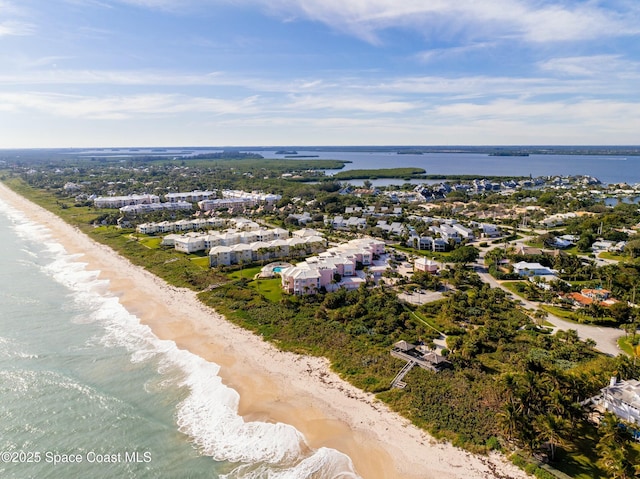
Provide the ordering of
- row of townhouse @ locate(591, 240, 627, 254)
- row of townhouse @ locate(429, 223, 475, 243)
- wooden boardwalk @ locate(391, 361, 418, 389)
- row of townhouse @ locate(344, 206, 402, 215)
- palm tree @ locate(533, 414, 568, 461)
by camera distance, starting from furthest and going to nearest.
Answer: row of townhouse @ locate(344, 206, 402, 215)
row of townhouse @ locate(429, 223, 475, 243)
row of townhouse @ locate(591, 240, 627, 254)
wooden boardwalk @ locate(391, 361, 418, 389)
palm tree @ locate(533, 414, 568, 461)

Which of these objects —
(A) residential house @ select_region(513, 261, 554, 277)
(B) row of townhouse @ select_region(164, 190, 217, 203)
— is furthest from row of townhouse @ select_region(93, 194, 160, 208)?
(A) residential house @ select_region(513, 261, 554, 277)

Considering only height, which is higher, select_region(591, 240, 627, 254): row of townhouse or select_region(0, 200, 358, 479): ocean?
select_region(591, 240, 627, 254): row of townhouse

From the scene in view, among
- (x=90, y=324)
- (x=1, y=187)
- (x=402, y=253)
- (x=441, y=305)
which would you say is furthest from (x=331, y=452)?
(x=1, y=187)

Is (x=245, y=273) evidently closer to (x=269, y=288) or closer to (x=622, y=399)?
(x=269, y=288)

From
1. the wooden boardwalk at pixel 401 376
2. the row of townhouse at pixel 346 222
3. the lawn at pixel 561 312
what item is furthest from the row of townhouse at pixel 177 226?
the lawn at pixel 561 312

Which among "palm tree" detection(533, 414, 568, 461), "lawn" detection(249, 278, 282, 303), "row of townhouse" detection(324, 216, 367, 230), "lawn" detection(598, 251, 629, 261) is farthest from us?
"row of townhouse" detection(324, 216, 367, 230)

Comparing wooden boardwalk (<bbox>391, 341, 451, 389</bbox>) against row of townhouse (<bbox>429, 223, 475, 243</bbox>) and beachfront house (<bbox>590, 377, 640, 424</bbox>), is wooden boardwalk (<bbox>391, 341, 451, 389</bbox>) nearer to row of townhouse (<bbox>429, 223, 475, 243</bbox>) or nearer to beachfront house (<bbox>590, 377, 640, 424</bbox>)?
beachfront house (<bbox>590, 377, 640, 424</bbox>)

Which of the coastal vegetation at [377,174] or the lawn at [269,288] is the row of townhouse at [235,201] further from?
the coastal vegetation at [377,174]
